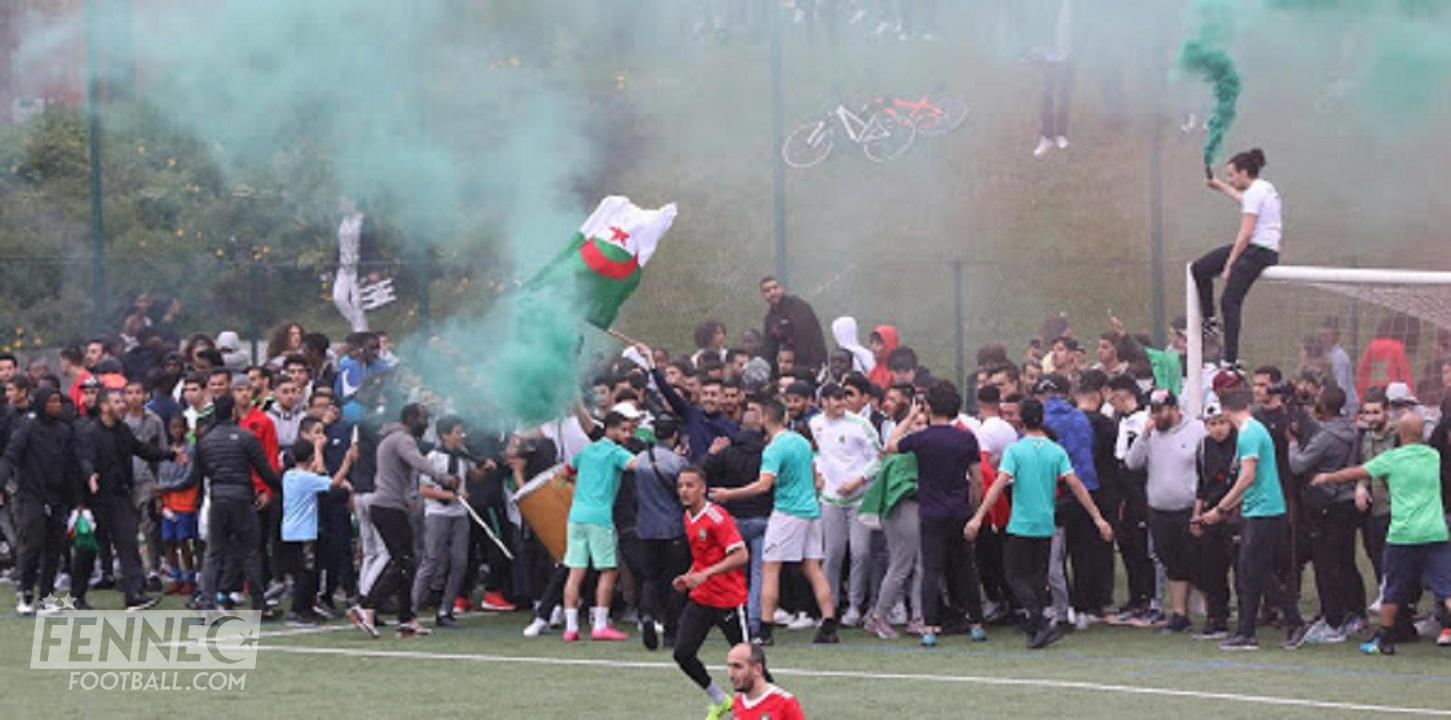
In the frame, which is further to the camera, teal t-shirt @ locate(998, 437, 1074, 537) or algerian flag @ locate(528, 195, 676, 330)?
algerian flag @ locate(528, 195, 676, 330)

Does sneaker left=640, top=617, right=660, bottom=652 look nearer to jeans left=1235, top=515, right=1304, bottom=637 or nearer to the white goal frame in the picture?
jeans left=1235, top=515, right=1304, bottom=637

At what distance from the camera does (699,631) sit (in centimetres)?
1254

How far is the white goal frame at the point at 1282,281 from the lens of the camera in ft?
50.6

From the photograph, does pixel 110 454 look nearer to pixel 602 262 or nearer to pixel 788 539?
pixel 602 262

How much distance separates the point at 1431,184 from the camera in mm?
28047

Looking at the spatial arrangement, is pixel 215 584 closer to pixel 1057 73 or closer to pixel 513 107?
pixel 513 107

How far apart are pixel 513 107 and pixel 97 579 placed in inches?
235

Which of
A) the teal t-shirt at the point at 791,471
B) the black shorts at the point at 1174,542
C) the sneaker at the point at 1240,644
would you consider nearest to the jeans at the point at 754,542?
the teal t-shirt at the point at 791,471

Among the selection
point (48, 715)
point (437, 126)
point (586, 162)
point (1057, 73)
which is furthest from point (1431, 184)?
point (48, 715)

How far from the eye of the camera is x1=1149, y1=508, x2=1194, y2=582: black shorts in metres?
15.5

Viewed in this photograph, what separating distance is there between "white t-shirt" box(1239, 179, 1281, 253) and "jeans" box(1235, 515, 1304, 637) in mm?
2381

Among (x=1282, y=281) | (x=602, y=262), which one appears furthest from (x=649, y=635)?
(x=1282, y=281)

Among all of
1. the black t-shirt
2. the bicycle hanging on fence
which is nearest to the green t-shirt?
the black t-shirt

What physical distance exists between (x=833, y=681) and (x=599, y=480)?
2933 mm
